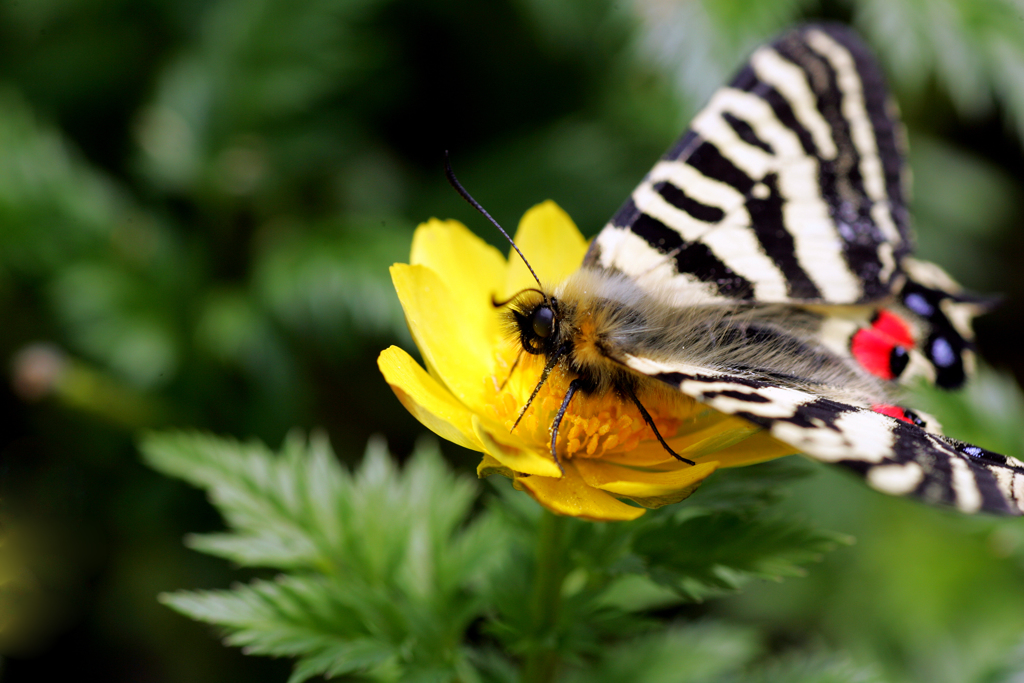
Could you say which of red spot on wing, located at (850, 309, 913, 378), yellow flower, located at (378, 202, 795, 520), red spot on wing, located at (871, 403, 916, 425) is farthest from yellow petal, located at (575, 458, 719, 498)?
red spot on wing, located at (850, 309, 913, 378)

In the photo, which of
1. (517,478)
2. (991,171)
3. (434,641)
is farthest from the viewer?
(991,171)

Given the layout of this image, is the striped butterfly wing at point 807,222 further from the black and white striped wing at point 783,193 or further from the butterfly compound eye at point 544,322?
the butterfly compound eye at point 544,322

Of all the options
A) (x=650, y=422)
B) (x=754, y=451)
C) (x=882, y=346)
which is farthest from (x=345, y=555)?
(x=882, y=346)

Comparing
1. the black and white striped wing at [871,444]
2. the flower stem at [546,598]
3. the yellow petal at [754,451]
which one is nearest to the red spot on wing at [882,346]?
the black and white striped wing at [871,444]

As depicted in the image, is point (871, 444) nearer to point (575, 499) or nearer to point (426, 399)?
point (575, 499)

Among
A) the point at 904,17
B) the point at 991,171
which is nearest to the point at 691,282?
the point at 904,17

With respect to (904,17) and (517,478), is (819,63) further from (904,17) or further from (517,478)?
(517,478)
